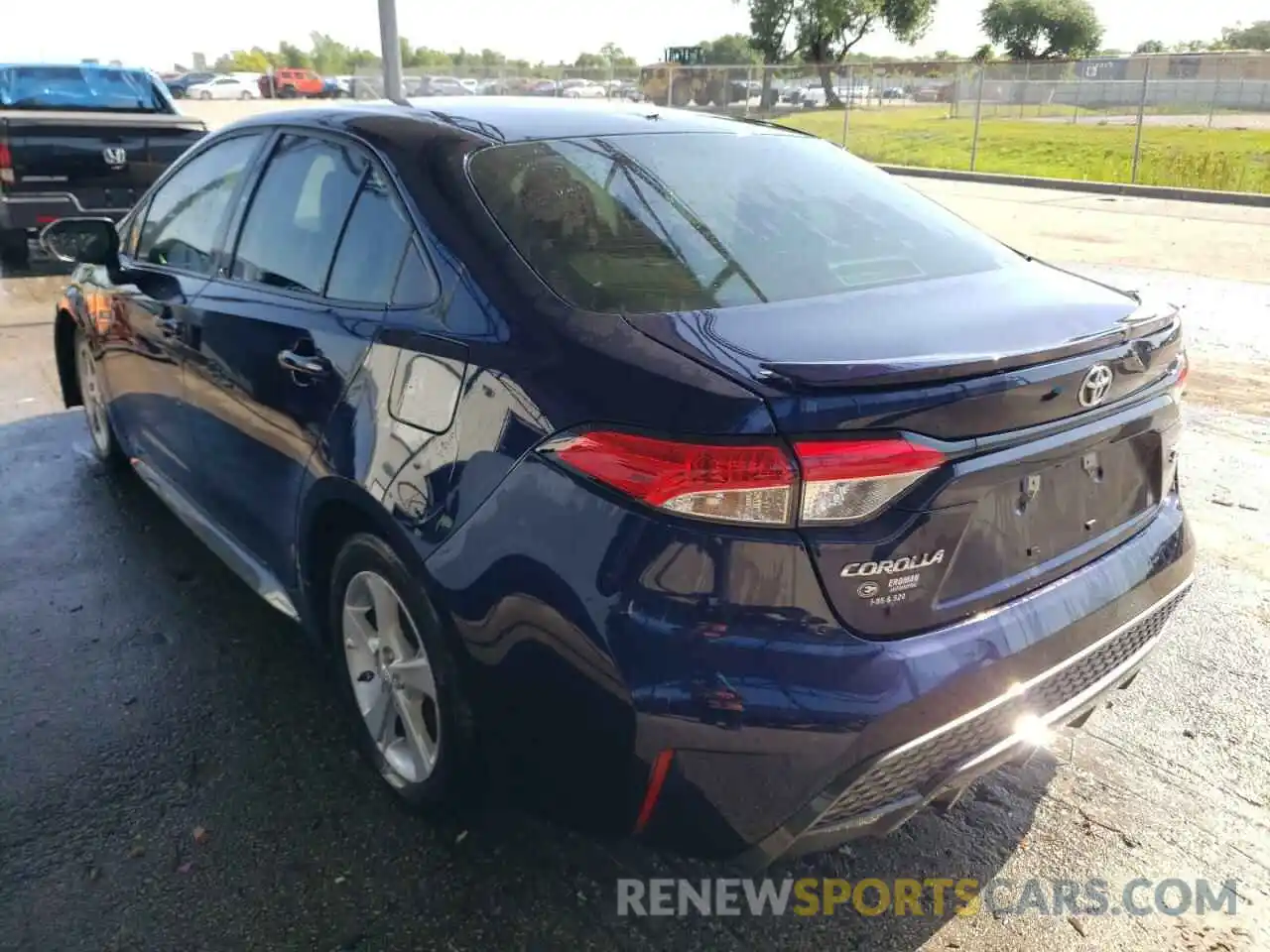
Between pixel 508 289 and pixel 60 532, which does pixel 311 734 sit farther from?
pixel 60 532

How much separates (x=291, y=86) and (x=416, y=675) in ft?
206

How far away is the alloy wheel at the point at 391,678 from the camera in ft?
8.55

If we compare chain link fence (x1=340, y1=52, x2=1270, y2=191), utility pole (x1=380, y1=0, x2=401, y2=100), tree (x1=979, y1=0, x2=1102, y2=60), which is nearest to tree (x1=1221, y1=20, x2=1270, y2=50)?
tree (x1=979, y1=0, x2=1102, y2=60)

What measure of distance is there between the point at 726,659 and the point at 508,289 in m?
0.94

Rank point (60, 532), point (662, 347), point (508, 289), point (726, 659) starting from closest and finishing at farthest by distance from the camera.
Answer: point (726, 659) → point (662, 347) → point (508, 289) → point (60, 532)

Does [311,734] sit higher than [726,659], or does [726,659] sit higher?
[726,659]

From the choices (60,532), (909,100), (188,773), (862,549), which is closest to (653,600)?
(862,549)

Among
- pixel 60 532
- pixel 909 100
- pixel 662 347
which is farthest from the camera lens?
pixel 909 100

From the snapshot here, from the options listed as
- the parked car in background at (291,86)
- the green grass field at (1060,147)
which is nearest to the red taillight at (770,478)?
the green grass field at (1060,147)

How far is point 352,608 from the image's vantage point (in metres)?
2.81

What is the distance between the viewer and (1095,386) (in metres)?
2.23

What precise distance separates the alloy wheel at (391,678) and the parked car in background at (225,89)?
193 feet

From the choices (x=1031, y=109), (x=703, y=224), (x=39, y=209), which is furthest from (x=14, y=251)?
(x=1031, y=109)

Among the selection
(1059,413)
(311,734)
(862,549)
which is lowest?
(311,734)
